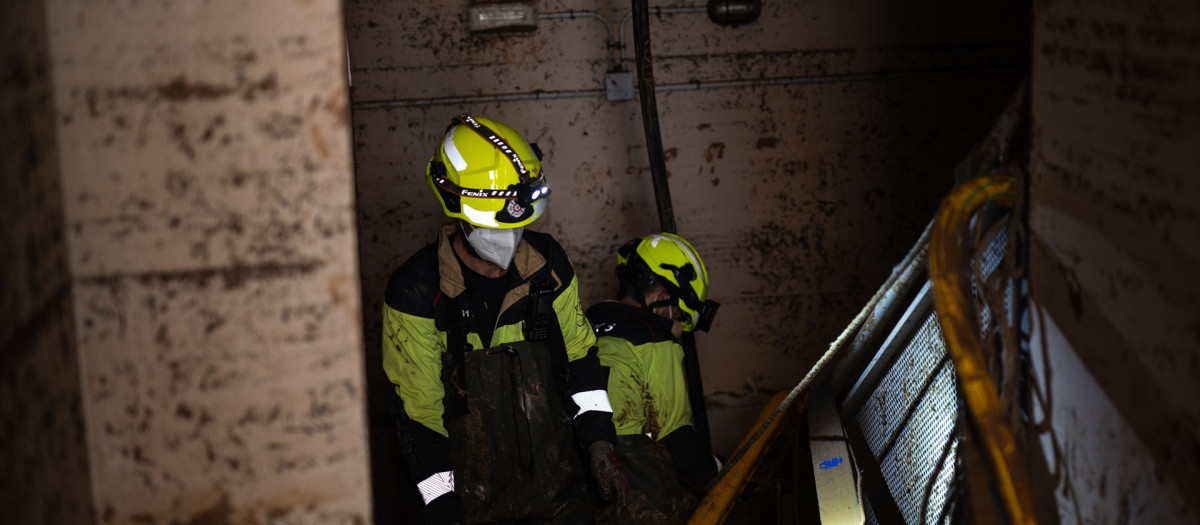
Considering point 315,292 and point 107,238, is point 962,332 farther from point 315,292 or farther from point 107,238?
point 107,238

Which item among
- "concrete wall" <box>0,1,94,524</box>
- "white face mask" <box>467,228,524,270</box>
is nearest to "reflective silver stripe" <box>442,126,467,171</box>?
"white face mask" <box>467,228,524,270</box>

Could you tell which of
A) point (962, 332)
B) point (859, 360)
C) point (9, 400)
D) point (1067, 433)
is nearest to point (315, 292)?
point (9, 400)

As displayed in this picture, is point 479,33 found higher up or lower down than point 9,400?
higher up

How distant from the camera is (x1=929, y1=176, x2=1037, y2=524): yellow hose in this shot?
1.46 m

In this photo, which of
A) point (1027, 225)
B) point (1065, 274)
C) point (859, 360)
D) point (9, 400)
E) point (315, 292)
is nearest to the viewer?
point (9, 400)

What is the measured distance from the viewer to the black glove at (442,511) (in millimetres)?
2693

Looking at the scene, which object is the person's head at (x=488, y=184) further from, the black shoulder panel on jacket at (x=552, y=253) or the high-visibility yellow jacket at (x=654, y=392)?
the high-visibility yellow jacket at (x=654, y=392)

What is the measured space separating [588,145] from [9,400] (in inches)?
141

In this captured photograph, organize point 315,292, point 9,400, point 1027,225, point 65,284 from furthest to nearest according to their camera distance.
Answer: point 1027,225
point 315,292
point 65,284
point 9,400

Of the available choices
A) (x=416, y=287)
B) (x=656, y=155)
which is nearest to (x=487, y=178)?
(x=416, y=287)

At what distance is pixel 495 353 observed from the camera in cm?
292

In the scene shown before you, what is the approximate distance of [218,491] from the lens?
4.04 ft

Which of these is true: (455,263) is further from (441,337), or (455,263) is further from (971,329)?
(971,329)

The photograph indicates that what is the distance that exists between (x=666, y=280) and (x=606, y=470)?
2.83 feet
